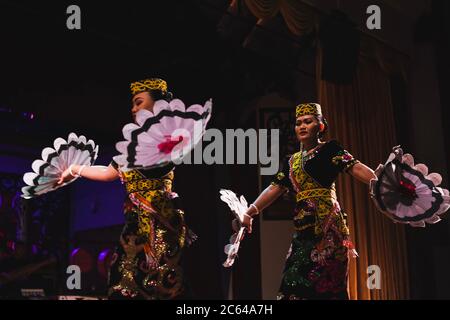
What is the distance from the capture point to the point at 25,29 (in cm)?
411

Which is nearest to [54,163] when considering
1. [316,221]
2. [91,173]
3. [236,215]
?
[91,173]

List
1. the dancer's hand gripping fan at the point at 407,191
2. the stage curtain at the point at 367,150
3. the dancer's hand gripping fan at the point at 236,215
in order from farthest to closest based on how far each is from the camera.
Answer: the stage curtain at the point at 367,150
the dancer's hand gripping fan at the point at 236,215
the dancer's hand gripping fan at the point at 407,191

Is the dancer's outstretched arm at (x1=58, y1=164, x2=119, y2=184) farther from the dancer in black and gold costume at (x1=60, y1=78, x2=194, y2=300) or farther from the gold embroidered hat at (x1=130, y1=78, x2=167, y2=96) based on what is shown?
the gold embroidered hat at (x1=130, y1=78, x2=167, y2=96)

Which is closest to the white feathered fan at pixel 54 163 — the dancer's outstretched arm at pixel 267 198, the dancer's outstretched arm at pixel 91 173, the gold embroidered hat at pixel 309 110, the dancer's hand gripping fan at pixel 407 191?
the dancer's outstretched arm at pixel 91 173

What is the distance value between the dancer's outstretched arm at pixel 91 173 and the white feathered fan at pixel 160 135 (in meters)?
0.27

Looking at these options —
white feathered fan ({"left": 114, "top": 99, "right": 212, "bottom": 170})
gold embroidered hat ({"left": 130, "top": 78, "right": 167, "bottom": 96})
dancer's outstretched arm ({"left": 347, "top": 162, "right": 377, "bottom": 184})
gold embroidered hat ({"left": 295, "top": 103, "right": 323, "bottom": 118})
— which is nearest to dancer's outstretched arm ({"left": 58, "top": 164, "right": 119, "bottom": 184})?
white feathered fan ({"left": 114, "top": 99, "right": 212, "bottom": 170})

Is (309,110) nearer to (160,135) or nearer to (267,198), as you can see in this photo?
(267,198)

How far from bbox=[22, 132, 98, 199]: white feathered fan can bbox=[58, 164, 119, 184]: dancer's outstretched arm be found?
0.05 meters

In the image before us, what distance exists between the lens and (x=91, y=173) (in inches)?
116

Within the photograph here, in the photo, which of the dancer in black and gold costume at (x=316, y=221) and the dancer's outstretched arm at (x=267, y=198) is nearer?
the dancer in black and gold costume at (x=316, y=221)

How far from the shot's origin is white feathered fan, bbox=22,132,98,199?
116 inches

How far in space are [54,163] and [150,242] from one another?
69cm

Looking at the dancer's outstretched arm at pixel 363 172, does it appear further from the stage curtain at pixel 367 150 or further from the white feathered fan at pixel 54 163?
the stage curtain at pixel 367 150

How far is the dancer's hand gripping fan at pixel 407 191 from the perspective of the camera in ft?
9.30
